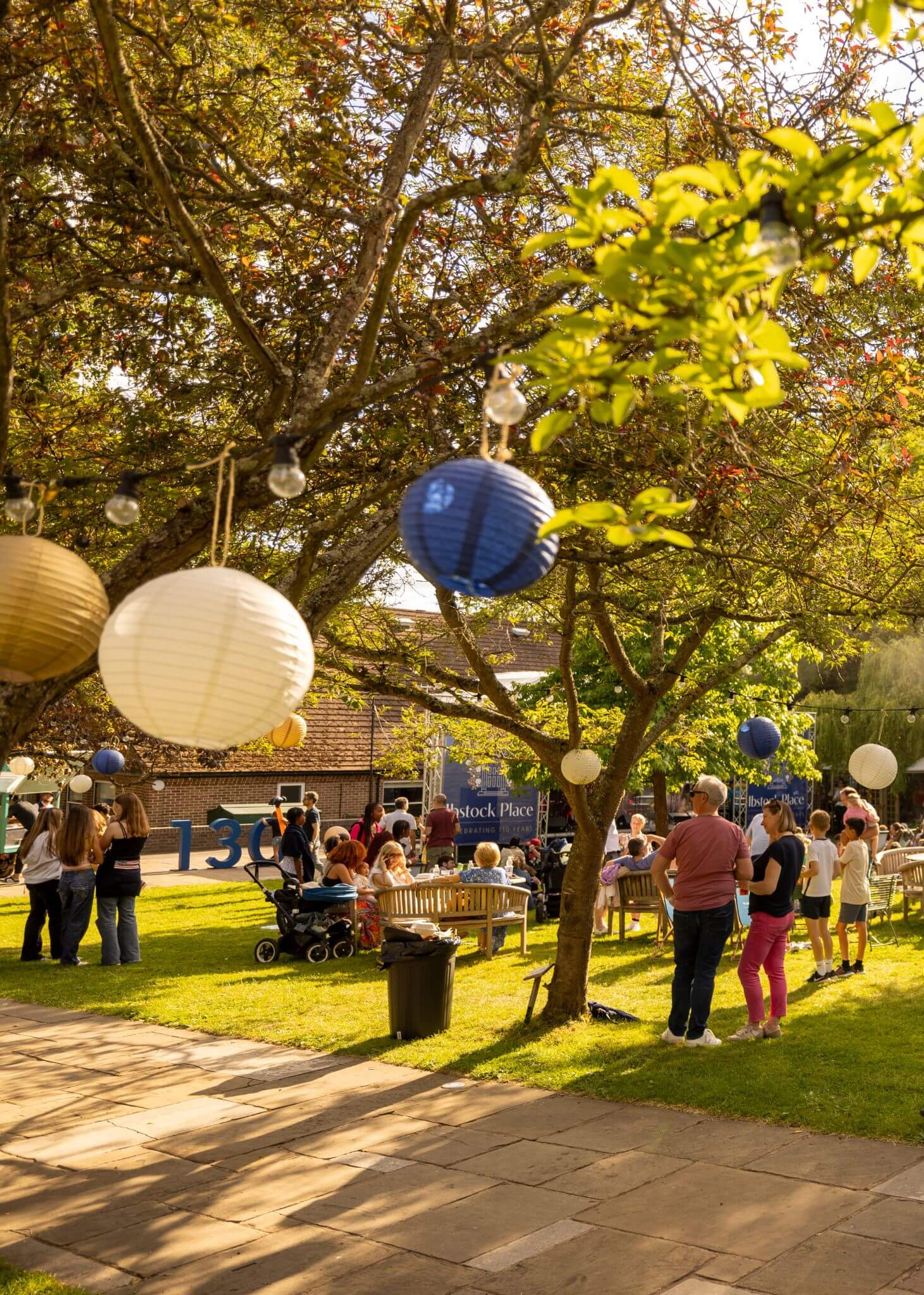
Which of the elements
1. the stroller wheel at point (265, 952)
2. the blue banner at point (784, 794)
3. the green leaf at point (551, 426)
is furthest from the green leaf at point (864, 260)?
the blue banner at point (784, 794)

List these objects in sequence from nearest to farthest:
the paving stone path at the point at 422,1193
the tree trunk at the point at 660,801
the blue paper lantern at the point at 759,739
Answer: the paving stone path at the point at 422,1193
the blue paper lantern at the point at 759,739
the tree trunk at the point at 660,801

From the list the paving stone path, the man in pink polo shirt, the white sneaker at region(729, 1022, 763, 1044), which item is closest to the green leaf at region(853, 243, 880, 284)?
the paving stone path

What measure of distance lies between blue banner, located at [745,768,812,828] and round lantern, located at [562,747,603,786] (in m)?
14.8

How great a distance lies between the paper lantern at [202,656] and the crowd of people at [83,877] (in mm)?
9689

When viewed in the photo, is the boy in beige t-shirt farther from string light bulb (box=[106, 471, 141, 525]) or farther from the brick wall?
the brick wall

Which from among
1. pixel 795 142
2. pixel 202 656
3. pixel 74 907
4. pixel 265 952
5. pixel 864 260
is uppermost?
pixel 795 142

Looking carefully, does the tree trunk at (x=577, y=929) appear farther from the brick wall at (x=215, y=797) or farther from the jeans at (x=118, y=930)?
the brick wall at (x=215, y=797)

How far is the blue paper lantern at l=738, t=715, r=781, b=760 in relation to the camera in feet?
40.0

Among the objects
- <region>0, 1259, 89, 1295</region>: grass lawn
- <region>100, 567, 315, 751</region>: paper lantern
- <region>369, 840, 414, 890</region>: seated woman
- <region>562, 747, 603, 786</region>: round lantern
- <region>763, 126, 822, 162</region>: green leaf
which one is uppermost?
<region>763, 126, 822, 162</region>: green leaf

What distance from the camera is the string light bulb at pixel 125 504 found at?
414 cm

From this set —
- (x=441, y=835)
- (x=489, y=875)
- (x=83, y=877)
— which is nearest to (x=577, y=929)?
(x=489, y=875)

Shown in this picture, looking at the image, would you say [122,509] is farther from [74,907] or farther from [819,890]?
[74,907]

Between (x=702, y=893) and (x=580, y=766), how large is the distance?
5.04 feet

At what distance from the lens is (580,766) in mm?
9883
